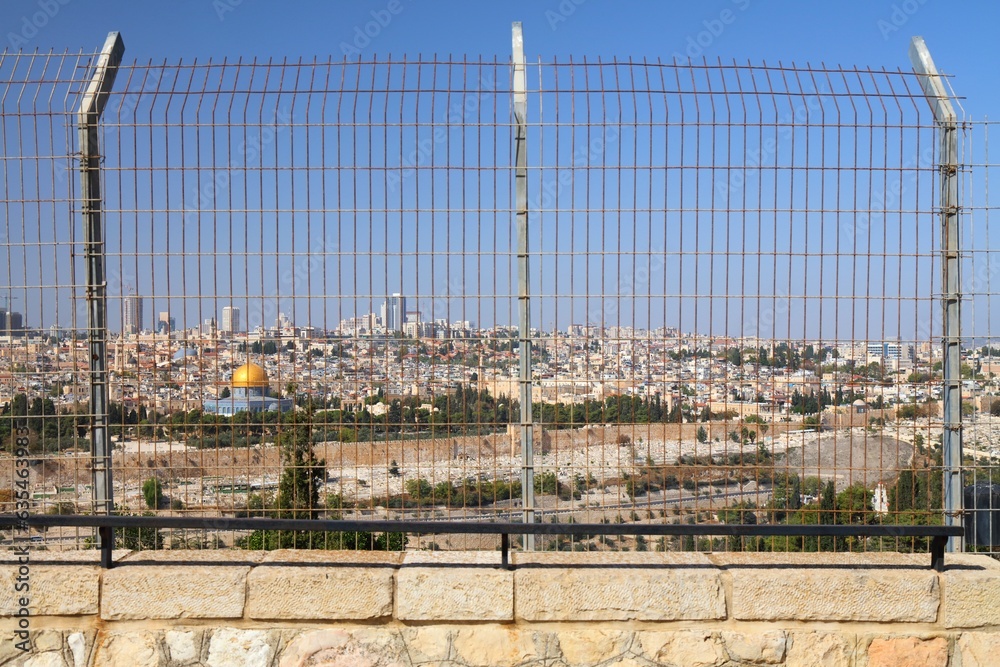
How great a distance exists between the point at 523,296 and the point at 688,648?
5.46 feet

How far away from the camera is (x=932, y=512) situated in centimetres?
441

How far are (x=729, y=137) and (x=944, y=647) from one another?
2339 mm

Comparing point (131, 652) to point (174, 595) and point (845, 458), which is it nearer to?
point (174, 595)

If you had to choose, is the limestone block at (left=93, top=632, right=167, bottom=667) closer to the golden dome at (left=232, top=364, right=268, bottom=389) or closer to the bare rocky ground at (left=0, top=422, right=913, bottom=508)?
the bare rocky ground at (left=0, top=422, right=913, bottom=508)

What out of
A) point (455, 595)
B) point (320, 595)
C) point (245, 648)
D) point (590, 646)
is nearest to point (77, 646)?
point (245, 648)

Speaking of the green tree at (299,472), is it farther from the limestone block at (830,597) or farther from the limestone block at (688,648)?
the limestone block at (830,597)

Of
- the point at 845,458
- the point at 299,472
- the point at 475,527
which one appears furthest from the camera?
the point at 845,458

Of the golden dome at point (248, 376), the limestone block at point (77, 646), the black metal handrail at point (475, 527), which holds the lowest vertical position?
the limestone block at point (77, 646)

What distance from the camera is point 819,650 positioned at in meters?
3.69

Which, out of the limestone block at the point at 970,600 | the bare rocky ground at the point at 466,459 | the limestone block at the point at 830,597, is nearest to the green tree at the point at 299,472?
the bare rocky ground at the point at 466,459

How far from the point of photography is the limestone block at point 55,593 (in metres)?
3.71

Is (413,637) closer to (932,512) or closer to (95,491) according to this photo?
(95,491)

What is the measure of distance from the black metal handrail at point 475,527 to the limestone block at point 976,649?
0.42m

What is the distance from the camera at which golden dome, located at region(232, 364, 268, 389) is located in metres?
4.32
